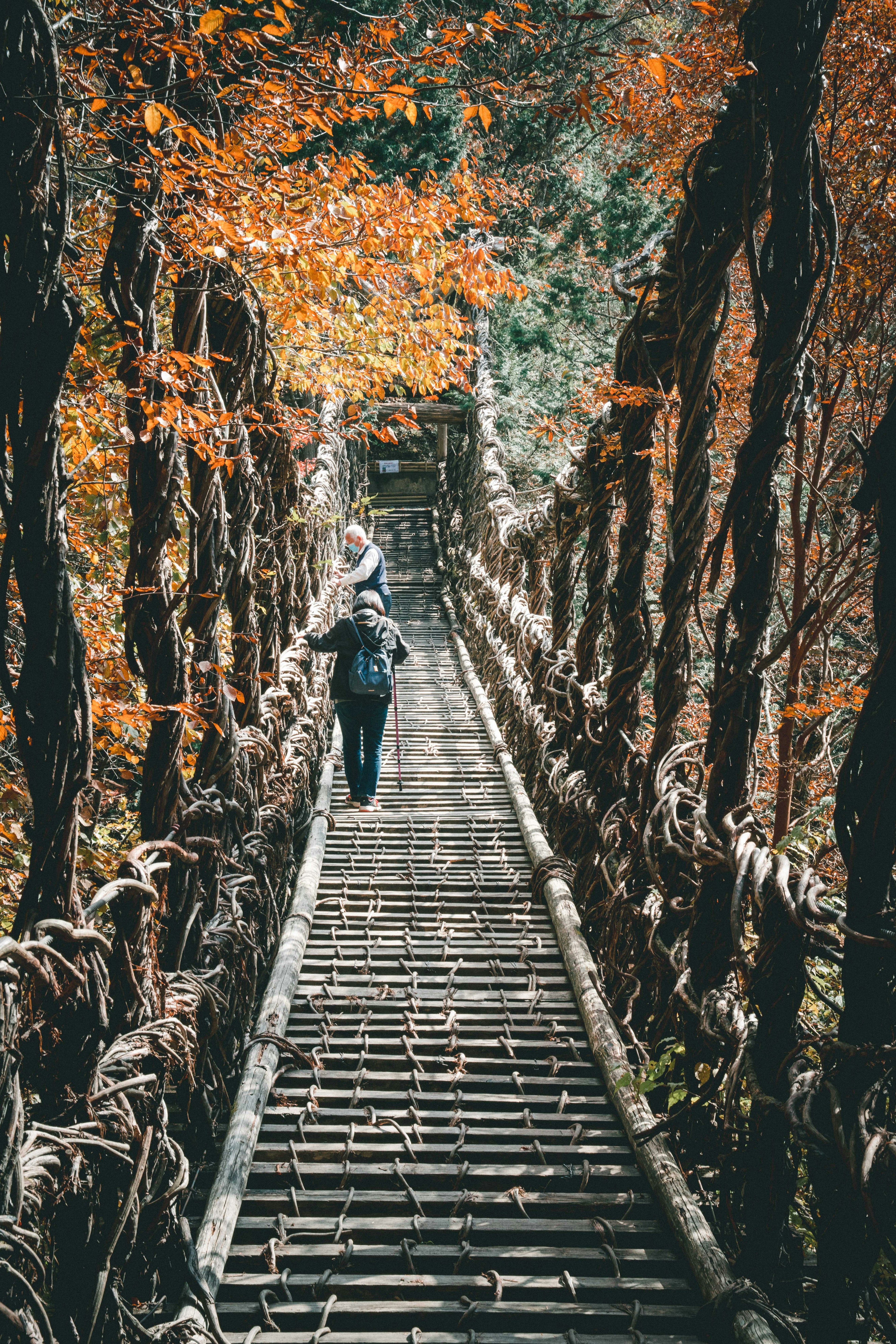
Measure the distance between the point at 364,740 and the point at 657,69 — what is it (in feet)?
12.5

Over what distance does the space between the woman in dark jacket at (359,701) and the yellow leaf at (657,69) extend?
3.22 metres

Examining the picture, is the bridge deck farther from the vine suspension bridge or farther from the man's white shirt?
the man's white shirt

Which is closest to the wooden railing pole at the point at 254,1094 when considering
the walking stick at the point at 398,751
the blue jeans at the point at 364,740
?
the blue jeans at the point at 364,740

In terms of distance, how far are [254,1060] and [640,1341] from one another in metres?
1.33

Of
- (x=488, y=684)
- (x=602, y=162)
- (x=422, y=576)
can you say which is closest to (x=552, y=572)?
(x=488, y=684)

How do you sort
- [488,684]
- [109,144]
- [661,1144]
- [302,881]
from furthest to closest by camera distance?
[488,684], [302,881], [109,144], [661,1144]

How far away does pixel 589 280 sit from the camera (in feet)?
48.2

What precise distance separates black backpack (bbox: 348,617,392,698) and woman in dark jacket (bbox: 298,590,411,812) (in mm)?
13

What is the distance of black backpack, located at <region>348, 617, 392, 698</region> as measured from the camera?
16.8 ft

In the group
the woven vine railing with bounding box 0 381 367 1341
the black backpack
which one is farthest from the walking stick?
the woven vine railing with bounding box 0 381 367 1341

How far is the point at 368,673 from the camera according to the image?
5.16 meters

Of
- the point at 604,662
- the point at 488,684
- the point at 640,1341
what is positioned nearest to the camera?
the point at 640,1341

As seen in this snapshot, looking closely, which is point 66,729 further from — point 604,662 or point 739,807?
point 604,662

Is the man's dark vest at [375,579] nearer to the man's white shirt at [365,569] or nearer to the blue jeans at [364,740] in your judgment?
the man's white shirt at [365,569]
